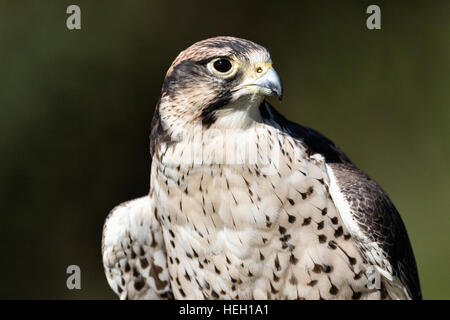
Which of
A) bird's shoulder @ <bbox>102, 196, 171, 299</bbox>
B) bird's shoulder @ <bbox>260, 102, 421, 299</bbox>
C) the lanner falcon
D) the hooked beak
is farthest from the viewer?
bird's shoulder @ <bbox>102, 196, 171, 299</bbox>

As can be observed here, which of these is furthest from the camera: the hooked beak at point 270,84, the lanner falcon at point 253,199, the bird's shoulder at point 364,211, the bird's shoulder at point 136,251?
the bird's shoulder at point 136,251

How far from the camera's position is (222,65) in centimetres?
239

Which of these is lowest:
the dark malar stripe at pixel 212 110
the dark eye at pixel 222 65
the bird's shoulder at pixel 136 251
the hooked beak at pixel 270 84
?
the bird's shoulder at pixel 136 251

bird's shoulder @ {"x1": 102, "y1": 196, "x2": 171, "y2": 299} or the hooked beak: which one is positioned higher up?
the hooked beak

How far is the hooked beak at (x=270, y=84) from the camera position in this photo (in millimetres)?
2311

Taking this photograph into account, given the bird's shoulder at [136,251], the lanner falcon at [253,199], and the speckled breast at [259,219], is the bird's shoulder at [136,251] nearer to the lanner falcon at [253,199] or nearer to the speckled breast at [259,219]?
the lanner falcon at [253,199]

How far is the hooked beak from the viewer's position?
7.58 ft

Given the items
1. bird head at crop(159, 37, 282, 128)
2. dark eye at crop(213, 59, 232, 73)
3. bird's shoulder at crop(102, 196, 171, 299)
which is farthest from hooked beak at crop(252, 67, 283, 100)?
bird's shoulder at crop(102, 196, 171, 299)

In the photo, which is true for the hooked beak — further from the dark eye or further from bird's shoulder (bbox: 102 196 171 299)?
bird's shoulder (bbox: 102 196 171 299)

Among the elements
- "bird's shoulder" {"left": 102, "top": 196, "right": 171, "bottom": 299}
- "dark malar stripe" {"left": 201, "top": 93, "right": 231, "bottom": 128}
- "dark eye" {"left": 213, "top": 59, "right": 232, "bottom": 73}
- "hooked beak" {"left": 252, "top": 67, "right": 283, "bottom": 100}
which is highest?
"dark eye" {"left": 213, "top": 59, "right": 232, "bottom": 73}

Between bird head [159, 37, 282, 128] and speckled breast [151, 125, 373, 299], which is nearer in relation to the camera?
bird head [159, 37, 282, 128]

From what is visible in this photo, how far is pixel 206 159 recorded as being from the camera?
98.3 inches

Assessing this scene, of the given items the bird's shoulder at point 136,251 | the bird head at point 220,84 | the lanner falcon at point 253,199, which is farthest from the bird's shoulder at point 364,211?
the bird's shoulder at point 136,251
